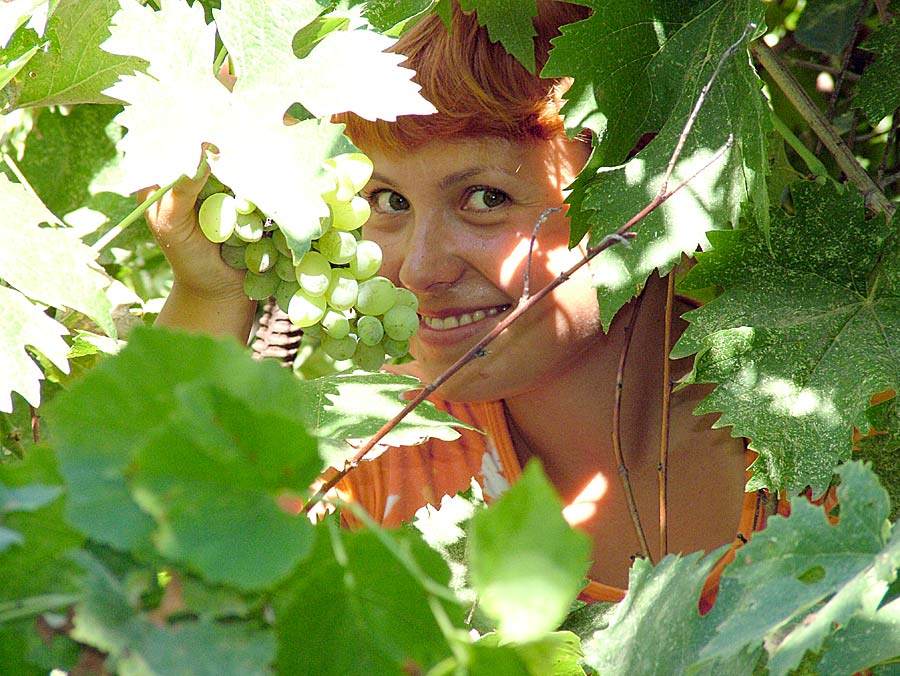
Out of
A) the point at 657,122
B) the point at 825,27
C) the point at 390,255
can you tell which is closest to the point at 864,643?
the point at 657,122

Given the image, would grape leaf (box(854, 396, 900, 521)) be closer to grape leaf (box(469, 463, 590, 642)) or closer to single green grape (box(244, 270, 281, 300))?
single green grape (box(244, 270, 281, 300))

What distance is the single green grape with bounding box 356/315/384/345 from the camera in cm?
75

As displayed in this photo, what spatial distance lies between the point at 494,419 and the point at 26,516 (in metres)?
1.10

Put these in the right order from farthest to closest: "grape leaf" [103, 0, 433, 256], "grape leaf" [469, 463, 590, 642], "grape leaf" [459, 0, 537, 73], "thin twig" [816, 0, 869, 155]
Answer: "thin twig" [816, 0, 869, 155] < "grape leaf" [459, 0, 537, 73] < "grape leaf" [103, 0, 433, 256] < "grape leaf" [469, 463, 590, 642]

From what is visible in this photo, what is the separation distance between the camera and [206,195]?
2.39ft

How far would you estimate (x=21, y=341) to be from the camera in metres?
0.68

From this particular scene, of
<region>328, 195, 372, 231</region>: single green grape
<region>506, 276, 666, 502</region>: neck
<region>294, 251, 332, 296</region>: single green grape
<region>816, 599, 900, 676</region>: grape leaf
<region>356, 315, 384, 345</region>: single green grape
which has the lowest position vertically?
<region>506, 276, 666, 502</region>: neck

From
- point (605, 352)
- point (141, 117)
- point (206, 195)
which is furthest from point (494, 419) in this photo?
point (141, 117)

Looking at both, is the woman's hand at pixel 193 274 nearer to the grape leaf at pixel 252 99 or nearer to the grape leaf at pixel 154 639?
the grape leaf at pixel 252 99

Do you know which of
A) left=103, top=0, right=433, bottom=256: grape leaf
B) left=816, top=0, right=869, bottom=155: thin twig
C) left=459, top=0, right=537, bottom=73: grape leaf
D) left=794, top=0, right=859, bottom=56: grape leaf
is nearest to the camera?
left=103, top=0, right=433, bottom=256: grape leaf

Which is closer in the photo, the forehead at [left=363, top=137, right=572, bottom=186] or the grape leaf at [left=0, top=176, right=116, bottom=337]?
the grape leaf at [left=0, top=176, right=116, bottom=337]

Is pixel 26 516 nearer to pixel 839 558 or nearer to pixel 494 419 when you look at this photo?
pixel 839 558

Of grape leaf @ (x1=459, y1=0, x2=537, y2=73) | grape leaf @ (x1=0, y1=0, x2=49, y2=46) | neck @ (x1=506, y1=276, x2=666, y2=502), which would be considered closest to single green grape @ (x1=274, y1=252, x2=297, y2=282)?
grape leaf @ (x1=0, y1=0, x2=49, y2=46)

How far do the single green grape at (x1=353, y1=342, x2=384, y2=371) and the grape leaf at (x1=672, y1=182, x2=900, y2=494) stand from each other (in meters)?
0.25
